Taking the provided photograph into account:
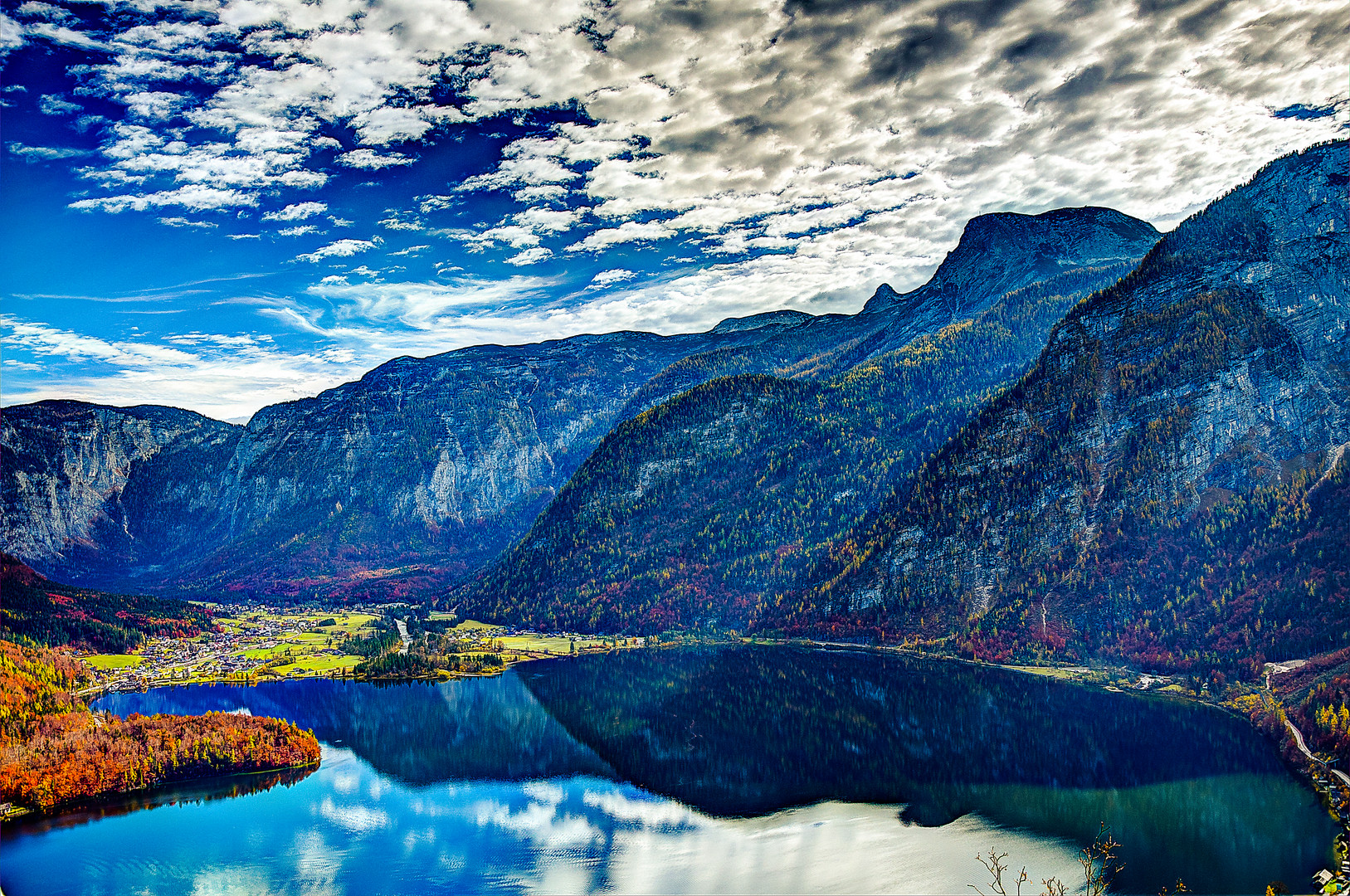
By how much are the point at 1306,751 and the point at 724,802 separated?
62.5m

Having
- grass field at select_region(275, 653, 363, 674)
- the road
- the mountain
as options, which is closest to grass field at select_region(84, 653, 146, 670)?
the mountain

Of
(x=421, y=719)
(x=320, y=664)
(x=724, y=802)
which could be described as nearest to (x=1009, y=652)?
(x=724, y=802)

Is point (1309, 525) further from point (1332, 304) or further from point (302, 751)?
point (302, 751)

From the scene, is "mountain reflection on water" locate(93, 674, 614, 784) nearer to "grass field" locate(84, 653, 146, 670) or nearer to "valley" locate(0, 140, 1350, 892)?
"valley" locate(0, 140, 1350, 892)

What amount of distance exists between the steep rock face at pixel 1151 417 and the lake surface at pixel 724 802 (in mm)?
33428

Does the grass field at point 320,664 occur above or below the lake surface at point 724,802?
above

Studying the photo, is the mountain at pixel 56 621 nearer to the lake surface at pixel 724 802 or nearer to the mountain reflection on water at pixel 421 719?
the mountain reflection on water at pixel 421 719

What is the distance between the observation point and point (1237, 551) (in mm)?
133375

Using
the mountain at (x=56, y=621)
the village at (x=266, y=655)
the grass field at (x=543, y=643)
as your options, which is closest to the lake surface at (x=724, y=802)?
the village at (x=266, y=655)

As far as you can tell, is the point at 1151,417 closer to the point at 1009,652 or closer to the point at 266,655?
the point at 1009,652

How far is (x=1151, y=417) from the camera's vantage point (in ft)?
517

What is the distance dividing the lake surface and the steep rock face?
33.4 metres

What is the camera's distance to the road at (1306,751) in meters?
84.6

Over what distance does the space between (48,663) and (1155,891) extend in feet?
537
